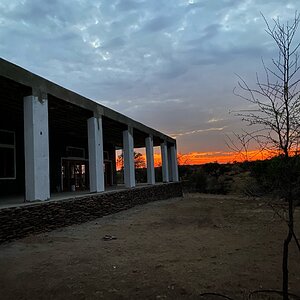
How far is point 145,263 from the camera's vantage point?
5.47 m

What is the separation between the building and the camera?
28.6ft

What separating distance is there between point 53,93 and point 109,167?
578 inches

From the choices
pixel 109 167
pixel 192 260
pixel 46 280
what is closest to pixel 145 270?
pixel 192 260

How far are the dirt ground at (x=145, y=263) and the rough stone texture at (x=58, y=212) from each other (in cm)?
27

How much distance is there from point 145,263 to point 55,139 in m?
13.3

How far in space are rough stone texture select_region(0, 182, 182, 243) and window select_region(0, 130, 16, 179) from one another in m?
4.74

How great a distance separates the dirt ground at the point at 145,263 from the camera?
4.25 meters

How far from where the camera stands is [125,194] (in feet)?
46.4

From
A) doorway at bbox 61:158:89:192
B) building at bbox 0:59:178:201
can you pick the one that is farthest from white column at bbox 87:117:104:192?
doorway at bbox 61:158:89:192

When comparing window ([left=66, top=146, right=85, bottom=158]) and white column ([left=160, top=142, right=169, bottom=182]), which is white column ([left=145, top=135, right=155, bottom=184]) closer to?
white column ([left=160, top=142, right=169, bottom=182])

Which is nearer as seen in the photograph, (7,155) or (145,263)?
(145,263)

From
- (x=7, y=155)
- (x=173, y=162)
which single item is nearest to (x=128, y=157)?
(x=7, y=155)

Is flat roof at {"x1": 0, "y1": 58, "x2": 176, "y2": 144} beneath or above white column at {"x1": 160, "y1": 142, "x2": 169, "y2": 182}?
above

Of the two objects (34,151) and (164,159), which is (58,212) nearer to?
(34,151)
